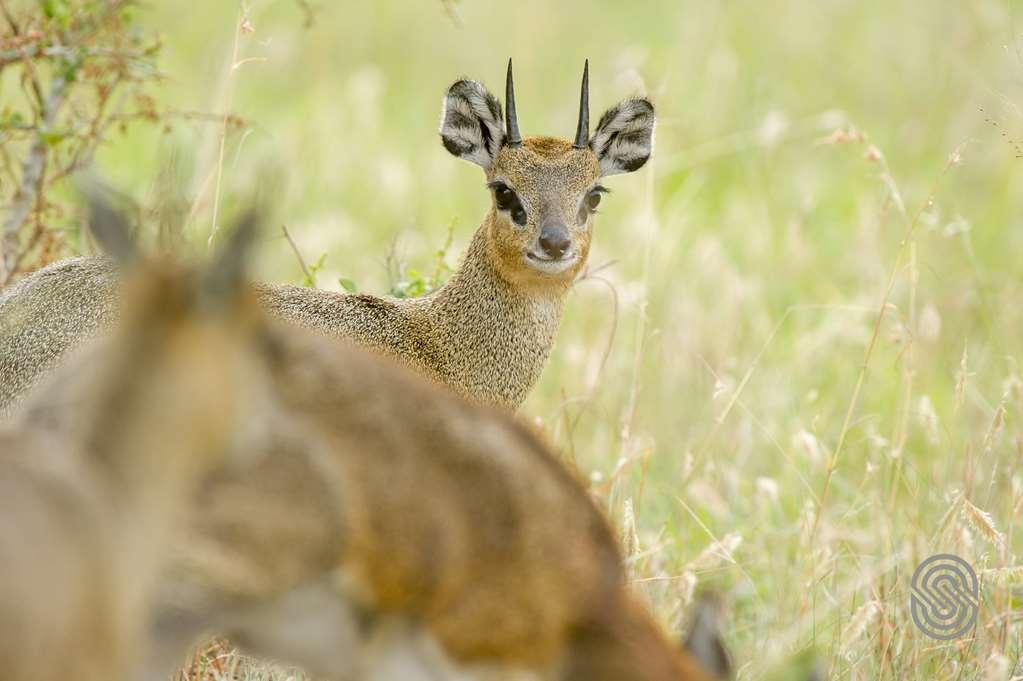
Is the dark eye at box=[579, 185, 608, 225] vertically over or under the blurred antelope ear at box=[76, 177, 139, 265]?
under

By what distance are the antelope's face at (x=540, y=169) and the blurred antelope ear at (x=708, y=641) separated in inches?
131

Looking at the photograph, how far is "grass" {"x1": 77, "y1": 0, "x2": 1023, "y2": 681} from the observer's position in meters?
5.58

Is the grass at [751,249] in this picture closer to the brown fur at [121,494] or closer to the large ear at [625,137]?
the large ear at [625,137]

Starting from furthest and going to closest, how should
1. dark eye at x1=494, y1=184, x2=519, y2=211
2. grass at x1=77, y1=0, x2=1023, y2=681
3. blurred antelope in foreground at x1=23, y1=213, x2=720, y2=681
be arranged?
dark eye at x1=494, y1=184, x2=519, y2=211
grass at x1=77, y1=0, x2=1023, y2=681
blurred antelope in foreground at x1=23, y1=213, x2=720, y2=681

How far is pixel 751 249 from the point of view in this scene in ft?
34.6

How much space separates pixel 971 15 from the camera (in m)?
13.5

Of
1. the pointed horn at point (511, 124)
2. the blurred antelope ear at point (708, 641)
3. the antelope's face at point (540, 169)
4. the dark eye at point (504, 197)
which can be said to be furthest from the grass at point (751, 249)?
the blurred antelope ear at point (708, 641)

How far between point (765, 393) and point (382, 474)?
18.8ft

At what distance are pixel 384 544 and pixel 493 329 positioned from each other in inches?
151

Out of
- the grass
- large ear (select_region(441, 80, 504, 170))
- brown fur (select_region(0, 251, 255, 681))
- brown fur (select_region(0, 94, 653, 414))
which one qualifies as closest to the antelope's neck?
brown fur (select_region(0, 94, 653, 414))

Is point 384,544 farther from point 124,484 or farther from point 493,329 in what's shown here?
point 493,329

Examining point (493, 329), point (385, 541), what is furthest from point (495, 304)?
point (385, 541)

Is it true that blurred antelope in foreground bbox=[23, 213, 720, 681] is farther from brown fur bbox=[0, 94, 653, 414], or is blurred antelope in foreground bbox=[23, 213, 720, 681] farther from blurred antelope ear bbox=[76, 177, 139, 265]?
brown fur bbox=[0, 94, 653, 414]
